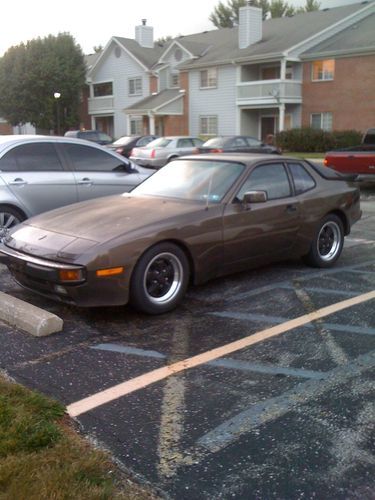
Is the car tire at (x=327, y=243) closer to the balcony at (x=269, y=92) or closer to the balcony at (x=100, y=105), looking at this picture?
the balcony at (x=269, y=92)

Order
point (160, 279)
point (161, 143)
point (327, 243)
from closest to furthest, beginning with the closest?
point (160, 279) → point (327, 243) → point (161, 143)

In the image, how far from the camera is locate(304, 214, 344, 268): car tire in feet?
22.3

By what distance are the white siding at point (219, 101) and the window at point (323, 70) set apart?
16.2 ft

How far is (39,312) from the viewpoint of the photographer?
4.74 meters

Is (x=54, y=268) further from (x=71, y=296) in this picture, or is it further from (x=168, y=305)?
(x=168, y=305)

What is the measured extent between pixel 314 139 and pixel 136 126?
17.4m

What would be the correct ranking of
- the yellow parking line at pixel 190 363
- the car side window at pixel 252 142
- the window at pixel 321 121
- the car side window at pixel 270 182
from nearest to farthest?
the yellow parking line at pixel 190 363
the car side window at pixel 270 182
the car side window at pixel 252 142
the window at pixel 321 121

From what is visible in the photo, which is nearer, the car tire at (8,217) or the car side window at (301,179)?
the car side window at (301,179)

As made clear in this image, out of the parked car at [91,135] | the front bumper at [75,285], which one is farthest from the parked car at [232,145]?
the front bumper at [75,285]

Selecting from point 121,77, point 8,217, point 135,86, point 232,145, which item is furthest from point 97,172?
point 121,77

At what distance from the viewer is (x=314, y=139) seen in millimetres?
29312

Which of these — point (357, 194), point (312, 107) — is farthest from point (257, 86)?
point (357, 194)

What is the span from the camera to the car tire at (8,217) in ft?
24.1

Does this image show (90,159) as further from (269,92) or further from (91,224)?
(269,92)
